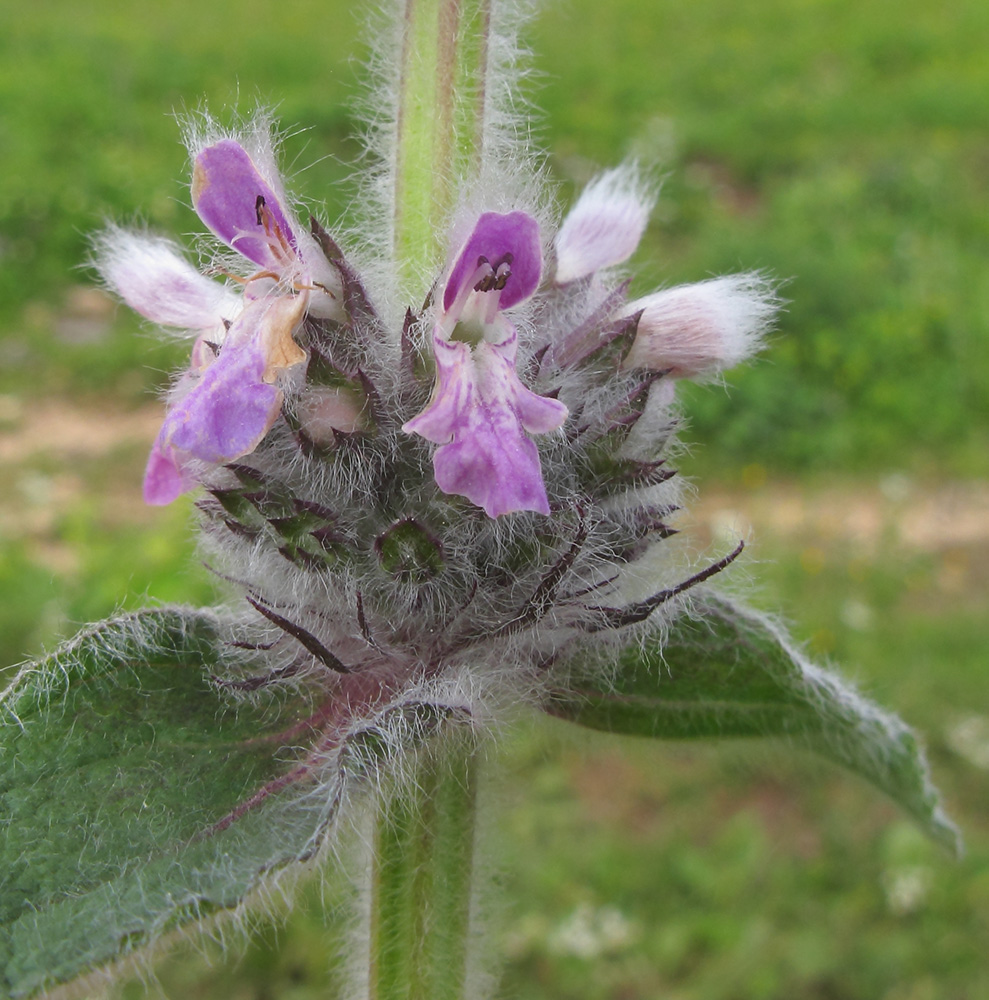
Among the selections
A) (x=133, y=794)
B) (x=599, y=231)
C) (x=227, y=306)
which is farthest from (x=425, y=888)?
(x=599, y=231)

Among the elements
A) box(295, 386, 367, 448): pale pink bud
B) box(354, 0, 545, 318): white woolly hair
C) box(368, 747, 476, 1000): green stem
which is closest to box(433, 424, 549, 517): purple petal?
box(295, 386, 367, 448): pale pink bud

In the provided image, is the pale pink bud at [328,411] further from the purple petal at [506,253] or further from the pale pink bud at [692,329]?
the pale pink bud at [692,329]

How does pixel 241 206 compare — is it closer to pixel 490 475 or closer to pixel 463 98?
pixel 463 98

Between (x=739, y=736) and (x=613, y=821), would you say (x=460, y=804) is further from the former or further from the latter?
(x=613, y=821)

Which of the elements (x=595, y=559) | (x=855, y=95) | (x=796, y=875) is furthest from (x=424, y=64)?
(x=855, y=95)

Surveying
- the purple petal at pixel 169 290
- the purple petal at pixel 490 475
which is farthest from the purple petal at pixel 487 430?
the purple petal at pixel 169 290

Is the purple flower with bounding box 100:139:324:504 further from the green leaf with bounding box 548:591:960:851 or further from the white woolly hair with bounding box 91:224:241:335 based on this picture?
the green leaf with bounding box 548:591:960:851
